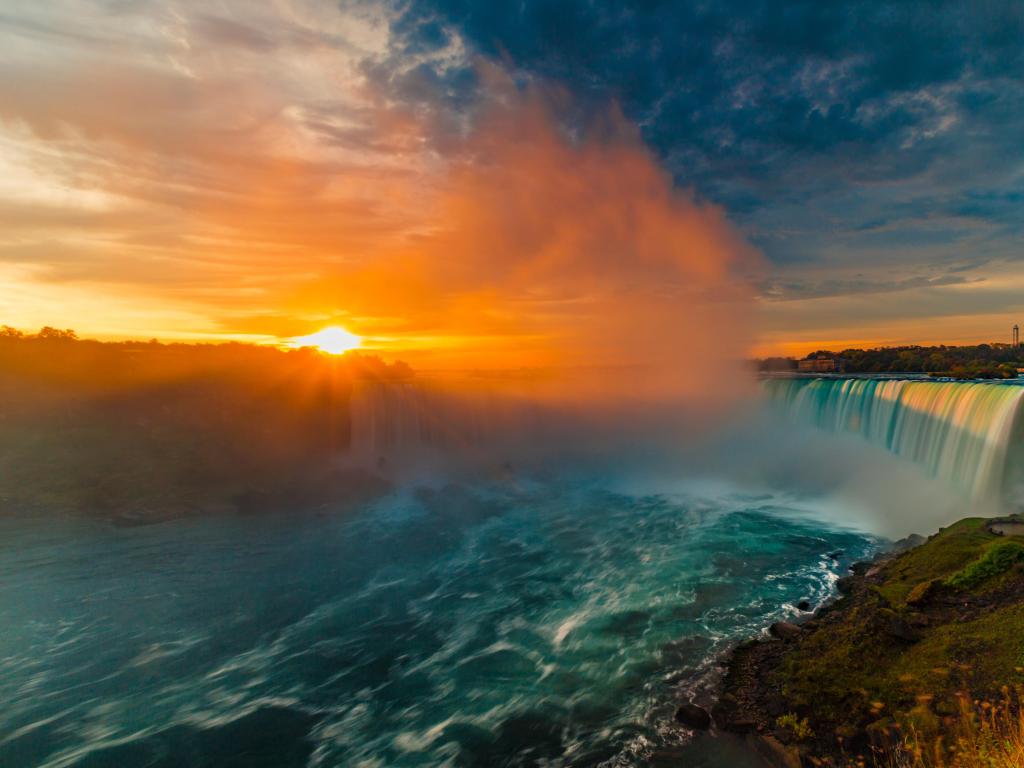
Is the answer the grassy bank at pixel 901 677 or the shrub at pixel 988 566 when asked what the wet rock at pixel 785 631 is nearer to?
the grassy bank at pixel 901 677

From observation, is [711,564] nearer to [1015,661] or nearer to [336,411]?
[1015,661]

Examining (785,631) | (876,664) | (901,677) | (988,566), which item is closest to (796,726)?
(901,677)

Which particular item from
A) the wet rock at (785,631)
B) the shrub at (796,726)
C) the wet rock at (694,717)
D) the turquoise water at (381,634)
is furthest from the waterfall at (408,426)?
the shrub at (796,726)

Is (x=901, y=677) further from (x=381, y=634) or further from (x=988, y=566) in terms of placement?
(x=381, y=634)

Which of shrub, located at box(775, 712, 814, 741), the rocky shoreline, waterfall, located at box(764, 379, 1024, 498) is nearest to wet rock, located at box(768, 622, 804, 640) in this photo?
the rocky shoreline

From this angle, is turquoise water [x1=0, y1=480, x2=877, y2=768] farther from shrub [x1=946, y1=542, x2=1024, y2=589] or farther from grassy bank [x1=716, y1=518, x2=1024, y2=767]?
→ shrub [x1=946, y1=542, x2=1024, y2=589]
